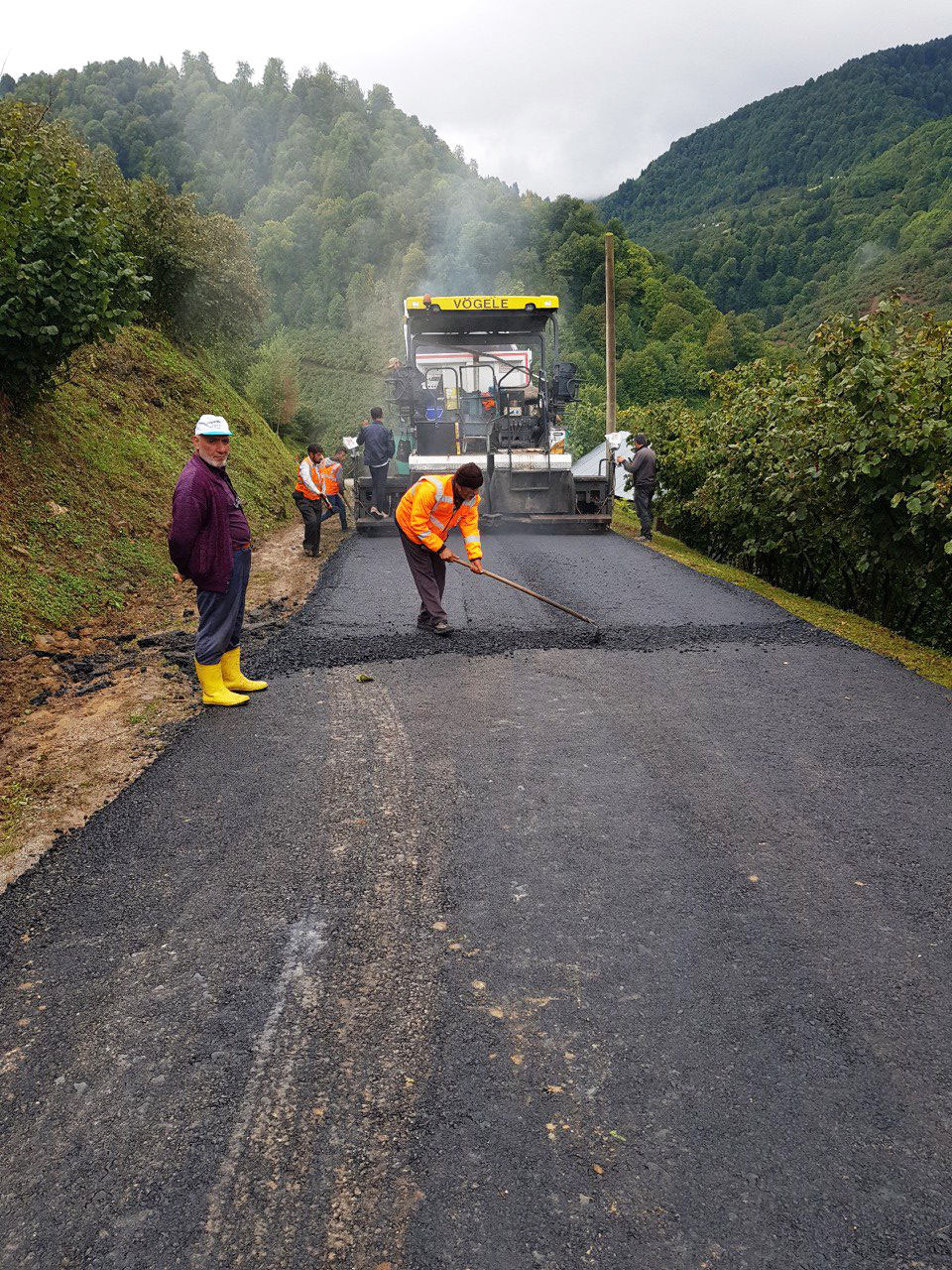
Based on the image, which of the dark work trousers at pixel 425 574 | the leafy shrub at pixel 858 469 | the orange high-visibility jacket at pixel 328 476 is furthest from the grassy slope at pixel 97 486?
the leafy shrub at pixel 858 469

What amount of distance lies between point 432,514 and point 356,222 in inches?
4552

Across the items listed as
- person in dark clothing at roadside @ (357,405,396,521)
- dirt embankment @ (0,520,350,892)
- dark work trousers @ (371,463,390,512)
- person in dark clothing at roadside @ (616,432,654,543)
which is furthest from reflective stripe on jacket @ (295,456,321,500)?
person in dark clothing at roadside @ (616,432,654,543)

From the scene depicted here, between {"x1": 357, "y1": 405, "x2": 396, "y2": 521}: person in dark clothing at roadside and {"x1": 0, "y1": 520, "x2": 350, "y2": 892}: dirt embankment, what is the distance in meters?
4.95

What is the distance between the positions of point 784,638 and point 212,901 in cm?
567

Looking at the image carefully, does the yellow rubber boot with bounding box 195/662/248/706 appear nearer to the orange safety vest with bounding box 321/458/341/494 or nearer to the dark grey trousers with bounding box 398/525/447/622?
the dark grey trousers with bounding box 398/525/447/622

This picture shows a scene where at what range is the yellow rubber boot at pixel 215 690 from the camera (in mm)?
6109

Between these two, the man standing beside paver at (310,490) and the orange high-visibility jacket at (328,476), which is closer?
the man standing beside paver at (310,490)

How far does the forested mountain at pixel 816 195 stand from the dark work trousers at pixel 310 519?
4616 centimetres

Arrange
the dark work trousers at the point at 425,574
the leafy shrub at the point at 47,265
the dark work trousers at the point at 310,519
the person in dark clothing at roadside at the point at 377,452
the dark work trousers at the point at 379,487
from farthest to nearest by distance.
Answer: the dark work trousers at the point at 379,487, the person in dark clothing at roadside at the point at 377,452, the dark work trousers at the point at 310,519, the leafy shrub at the point at 47,265, the dark work trousers at the point at 425,574

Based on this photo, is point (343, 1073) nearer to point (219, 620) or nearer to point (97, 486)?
point (219, 620)

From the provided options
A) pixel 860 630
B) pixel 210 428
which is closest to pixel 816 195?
pixel 860 630

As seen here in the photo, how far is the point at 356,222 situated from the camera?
11206cm

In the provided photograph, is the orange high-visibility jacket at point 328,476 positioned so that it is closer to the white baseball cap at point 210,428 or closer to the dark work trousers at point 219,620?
the dark work trousers at point 219,620

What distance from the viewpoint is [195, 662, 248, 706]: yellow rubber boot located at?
611cm
